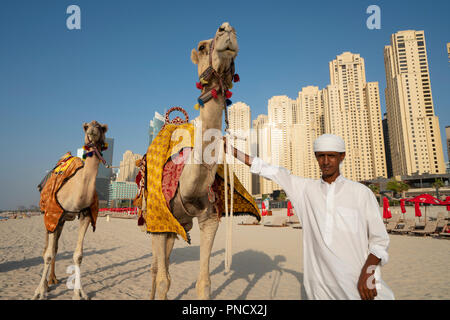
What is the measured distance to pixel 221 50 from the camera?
2.34 meters

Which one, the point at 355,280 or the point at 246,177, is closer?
the point at 355,280

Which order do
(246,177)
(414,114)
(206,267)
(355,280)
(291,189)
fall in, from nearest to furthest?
(355,280) → (291,189) → (206,267) → (414,114) → (246,177)

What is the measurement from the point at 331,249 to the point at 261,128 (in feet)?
360

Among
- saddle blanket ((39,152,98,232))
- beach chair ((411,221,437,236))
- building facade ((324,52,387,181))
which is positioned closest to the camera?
saddle blanket ((39,152,98,232))

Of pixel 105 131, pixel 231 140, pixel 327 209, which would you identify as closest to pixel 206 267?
pixel 231 140

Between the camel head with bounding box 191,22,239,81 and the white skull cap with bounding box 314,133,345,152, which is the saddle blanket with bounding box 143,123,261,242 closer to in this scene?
the camel head with bounding box 191,22,239,81

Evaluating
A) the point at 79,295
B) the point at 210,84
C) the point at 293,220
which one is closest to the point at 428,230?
the point at 293,220

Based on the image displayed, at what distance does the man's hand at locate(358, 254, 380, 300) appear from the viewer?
5.97ft

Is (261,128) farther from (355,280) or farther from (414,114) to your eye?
(355,280)

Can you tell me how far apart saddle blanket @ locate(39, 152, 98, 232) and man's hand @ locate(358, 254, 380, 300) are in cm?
558

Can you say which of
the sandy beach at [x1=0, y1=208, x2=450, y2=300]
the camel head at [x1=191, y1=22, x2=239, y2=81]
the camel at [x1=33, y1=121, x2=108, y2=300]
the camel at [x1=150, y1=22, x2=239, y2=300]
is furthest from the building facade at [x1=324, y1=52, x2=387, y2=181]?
the camel head at [x1=191, y1=22, x2=239, y2=81]

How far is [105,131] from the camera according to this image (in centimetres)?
621
